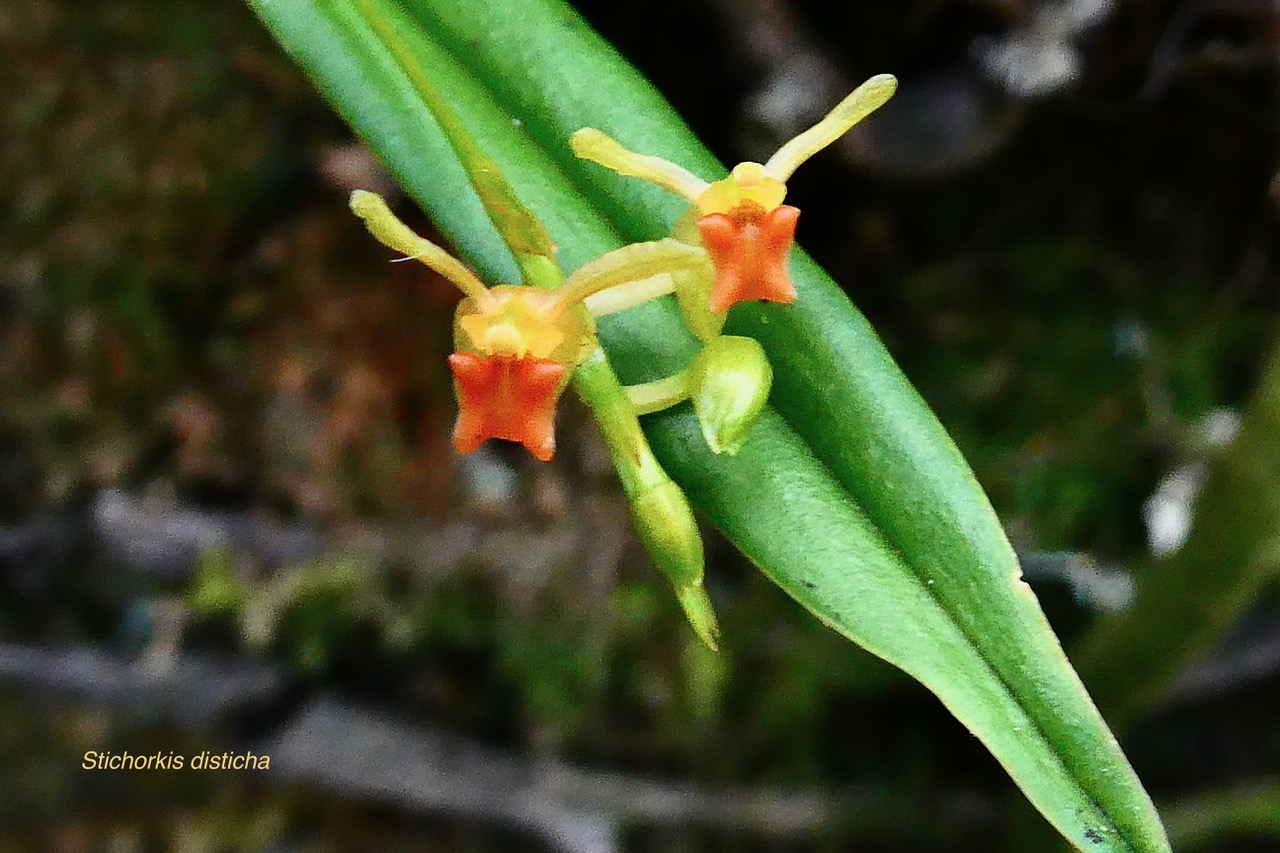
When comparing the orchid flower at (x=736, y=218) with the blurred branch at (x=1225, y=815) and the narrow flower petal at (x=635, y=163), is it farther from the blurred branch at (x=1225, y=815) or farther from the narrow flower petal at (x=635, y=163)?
the blurred branch at (x=1225, y=815)

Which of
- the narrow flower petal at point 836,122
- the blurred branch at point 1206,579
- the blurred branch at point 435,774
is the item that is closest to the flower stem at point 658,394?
the narrow flower petal at point 836,122

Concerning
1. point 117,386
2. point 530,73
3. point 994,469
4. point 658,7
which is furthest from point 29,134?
point 994,469

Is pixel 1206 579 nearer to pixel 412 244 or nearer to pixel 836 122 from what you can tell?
pixel 836 122

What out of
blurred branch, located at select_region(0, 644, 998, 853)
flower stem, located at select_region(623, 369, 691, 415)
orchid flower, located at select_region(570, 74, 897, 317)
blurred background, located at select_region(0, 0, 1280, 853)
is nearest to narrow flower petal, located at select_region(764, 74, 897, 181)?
orchid flower, located at select_region(570, 74, 897, 317)

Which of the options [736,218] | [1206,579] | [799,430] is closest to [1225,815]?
[1206,579]

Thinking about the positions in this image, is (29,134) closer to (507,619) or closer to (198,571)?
(198,571)

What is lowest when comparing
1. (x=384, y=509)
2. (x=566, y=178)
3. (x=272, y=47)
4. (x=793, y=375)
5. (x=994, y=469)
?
(x=994, y=469)
